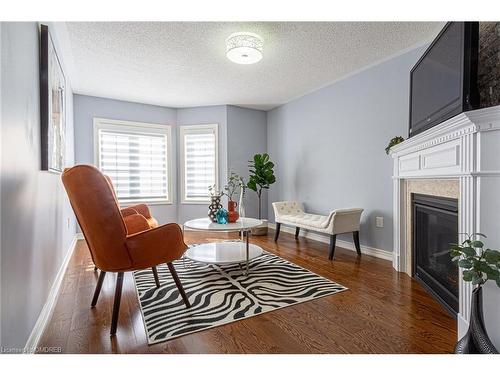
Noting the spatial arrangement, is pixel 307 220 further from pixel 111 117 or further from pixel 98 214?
pixel 111 117

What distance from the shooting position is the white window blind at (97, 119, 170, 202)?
15.3ft

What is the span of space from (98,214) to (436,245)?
255 centimetres

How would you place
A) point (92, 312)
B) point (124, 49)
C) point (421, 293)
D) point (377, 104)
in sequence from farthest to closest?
point (377, 104) < point (124, 49) < point (421, 293) < point (92, 312)

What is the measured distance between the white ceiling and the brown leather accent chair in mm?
1625

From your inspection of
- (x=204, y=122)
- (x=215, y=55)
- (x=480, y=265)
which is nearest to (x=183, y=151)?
(x=204, y=122)

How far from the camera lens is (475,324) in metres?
1.33

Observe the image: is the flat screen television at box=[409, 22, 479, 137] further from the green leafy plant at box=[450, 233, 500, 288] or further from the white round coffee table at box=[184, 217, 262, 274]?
the white round coffee table at box=[184, 217, 262, 274]

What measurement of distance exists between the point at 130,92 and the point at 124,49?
1.56 m

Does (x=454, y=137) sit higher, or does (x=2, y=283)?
(x=454, y=137)

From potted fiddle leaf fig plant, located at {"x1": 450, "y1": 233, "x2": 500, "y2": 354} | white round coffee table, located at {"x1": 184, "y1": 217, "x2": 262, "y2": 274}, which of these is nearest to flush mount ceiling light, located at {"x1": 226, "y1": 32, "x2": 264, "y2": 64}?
white round coffee table, located at {"x1": 184, "y1": 217, "x2": 262, "y2": 274}

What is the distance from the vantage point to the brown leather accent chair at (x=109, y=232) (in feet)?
5.29

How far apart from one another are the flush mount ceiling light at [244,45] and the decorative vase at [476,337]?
250 cm

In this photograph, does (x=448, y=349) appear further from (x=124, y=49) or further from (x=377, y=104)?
(x=124, y=49)
